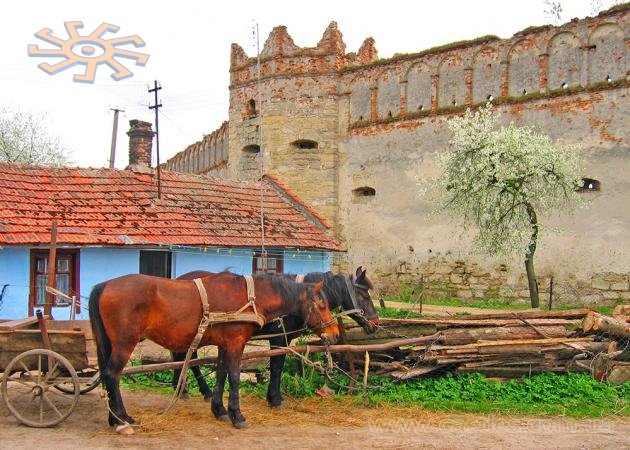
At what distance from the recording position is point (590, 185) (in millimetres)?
19703

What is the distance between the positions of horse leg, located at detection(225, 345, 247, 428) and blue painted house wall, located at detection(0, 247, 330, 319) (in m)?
4.40

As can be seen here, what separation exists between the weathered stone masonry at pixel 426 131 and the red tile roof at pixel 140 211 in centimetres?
251

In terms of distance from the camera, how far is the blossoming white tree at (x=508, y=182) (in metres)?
17.8

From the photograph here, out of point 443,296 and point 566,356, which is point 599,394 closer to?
point 566,356

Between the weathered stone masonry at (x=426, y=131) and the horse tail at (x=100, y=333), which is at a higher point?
the weathered stone masonry at (x=426, y=131)

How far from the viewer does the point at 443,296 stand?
72.9ft

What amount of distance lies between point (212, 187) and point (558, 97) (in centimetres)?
1091

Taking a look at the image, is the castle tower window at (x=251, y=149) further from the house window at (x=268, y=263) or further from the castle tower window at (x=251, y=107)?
the house window at (x=268, y=263)

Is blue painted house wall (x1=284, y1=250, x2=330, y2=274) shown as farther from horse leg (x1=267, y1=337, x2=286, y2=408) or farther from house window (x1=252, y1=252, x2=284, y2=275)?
horse leg (x1=267, y1=337, x2=286, y2=408)

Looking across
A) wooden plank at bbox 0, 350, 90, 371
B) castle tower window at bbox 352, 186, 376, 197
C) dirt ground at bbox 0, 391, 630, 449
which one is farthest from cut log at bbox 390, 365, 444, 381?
castle tower window at bbox 352, 186, 376, 197


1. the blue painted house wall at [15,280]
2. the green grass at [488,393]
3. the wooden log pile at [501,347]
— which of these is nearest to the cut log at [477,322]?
the wooden log pile at [501,347]

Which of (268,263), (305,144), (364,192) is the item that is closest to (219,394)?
(268,263)

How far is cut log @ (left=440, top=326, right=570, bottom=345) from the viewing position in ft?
27.1

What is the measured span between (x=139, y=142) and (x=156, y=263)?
5.19 meters
